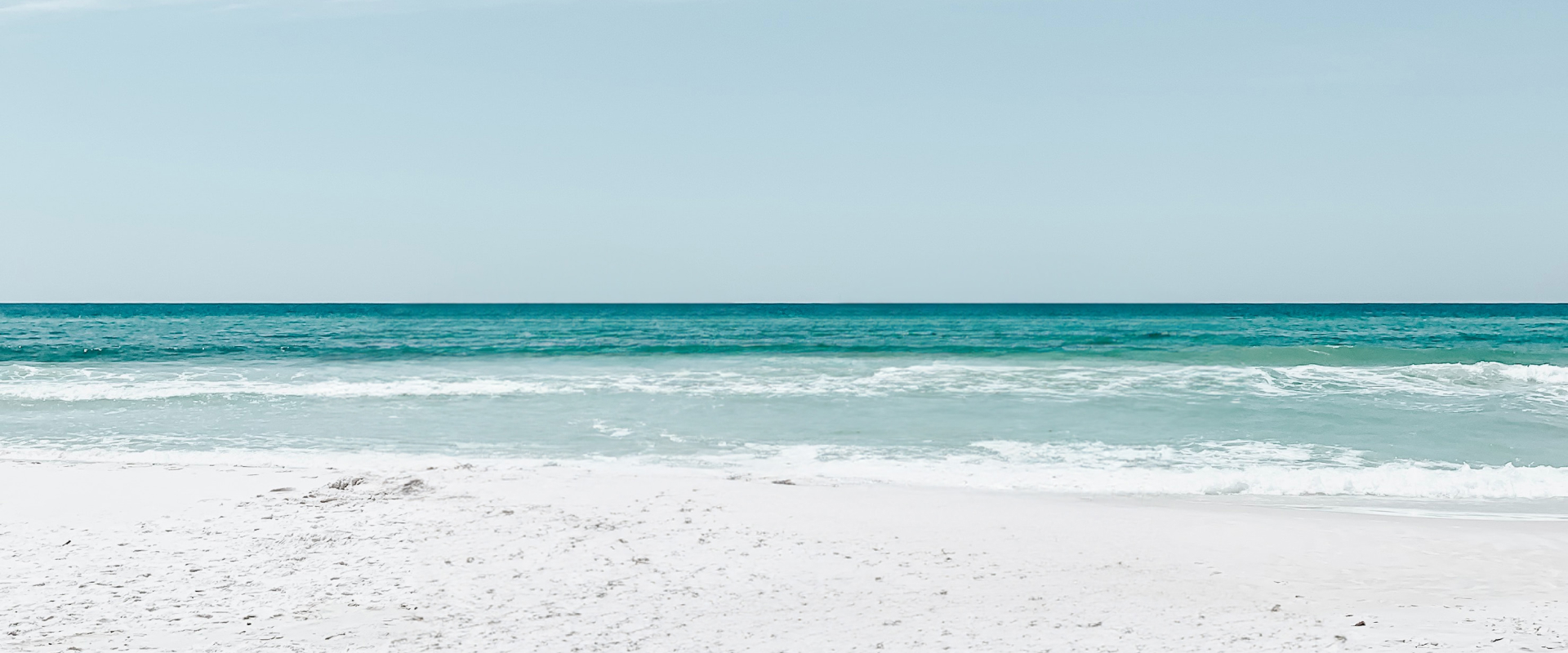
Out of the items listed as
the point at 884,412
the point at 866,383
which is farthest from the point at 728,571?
the point at 866,383

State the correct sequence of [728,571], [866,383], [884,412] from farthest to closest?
[866,383] → [884,412] → [728,571]

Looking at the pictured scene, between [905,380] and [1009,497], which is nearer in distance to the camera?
[1009,497]

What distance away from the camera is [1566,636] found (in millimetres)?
4012

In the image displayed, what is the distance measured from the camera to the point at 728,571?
16.9 ft

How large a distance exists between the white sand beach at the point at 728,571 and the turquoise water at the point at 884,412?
5.62 ft

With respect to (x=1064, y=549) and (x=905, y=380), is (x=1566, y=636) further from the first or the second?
(x=905, y=380)

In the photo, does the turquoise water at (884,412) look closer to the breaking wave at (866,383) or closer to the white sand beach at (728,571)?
the breaking wave at (866,383)

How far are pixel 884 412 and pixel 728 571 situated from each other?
7.96m

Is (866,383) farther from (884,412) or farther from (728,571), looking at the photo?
(728,571)

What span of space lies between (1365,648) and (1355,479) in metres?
5.10

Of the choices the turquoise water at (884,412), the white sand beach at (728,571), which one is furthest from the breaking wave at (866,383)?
the white sand beach at (728,571)

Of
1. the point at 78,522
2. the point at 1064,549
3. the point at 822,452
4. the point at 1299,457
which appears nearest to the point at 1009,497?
the point at 1064,549

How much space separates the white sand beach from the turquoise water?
1.71 m

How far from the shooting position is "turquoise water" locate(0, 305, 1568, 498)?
29.9ft
